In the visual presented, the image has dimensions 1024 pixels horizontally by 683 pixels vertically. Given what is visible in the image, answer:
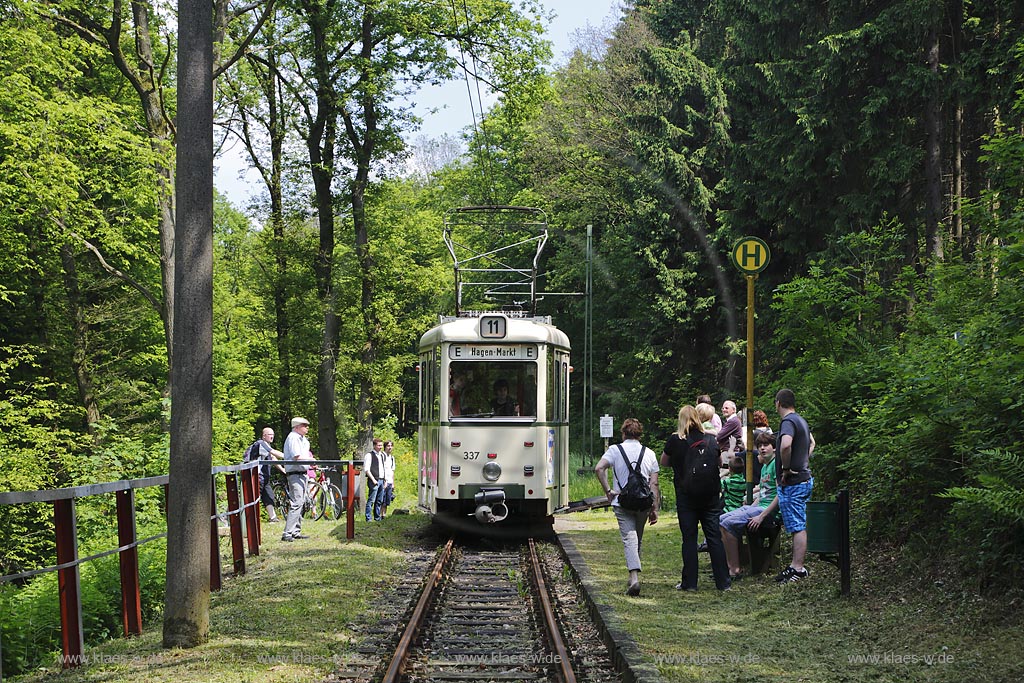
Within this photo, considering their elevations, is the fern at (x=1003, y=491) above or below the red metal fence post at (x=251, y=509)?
above

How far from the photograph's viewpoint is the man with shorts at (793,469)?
11211 mm

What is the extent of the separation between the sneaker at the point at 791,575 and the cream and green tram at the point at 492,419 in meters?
5.61

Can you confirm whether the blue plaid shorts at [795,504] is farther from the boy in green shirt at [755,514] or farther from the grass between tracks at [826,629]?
the grass between tracks at [826,629]

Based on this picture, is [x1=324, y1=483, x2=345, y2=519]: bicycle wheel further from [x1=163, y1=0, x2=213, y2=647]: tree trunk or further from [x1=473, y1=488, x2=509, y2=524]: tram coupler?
[x1=163, y1=0, x2=213, y2=647]: tree trunk

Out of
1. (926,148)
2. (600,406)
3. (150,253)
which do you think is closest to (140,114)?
(150,253)

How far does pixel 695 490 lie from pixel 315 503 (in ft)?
50.1

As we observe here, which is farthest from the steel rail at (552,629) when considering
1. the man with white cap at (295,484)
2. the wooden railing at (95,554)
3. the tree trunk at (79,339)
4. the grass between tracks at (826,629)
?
the tree trunk at (79,339)

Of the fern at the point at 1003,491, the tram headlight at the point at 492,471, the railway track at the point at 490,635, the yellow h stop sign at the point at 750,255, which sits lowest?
the railway track at the point at 490,635

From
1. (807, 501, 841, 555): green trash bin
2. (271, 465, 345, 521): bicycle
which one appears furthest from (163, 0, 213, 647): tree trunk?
(271, 465, 345, 521): bicycle

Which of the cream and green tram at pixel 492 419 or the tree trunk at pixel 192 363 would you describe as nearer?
the tree trunk at pixel 192 363

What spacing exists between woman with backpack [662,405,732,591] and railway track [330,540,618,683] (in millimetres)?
1361

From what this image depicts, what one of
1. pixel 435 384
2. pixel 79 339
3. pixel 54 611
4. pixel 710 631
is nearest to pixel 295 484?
pixel 435 384

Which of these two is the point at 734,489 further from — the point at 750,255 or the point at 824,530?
the point at 824,530

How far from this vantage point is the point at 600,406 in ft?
145
